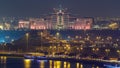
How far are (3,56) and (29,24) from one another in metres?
24.6

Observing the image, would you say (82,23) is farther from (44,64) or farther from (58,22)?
(44,64)

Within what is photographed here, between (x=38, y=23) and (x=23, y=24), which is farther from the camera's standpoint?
(x=38, y=23)

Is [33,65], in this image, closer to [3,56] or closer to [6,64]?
[6,64]

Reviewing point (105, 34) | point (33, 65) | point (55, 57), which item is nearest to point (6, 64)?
point (33, 65)

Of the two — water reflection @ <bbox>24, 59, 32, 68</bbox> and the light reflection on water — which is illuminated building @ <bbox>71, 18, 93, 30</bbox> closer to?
water reflection @ <bbox>24, 59, 32, 68</bbox>

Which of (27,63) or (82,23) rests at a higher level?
(82,23)

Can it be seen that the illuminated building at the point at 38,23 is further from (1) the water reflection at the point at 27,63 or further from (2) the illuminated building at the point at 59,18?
(1) the water reflection at the point at 27,63

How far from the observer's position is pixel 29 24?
182 feet

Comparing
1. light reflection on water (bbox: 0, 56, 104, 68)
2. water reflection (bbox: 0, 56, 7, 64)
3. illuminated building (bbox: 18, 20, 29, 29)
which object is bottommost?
light reflection on water (bbox: 0, 56, 104, 68)

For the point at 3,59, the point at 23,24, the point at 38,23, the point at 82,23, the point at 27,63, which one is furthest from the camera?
the point at 38,23

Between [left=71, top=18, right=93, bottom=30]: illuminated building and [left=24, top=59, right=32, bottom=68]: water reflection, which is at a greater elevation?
[left=71, top=18, right=93, bottom=30]: illuminated building

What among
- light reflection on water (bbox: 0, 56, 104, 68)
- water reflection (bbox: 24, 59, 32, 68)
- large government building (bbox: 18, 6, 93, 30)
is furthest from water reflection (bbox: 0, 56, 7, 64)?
large government building (bbox: 18, 6, 93, 30)

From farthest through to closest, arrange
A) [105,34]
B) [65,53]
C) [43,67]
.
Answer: [105,34]
[65,53]
[43,67]

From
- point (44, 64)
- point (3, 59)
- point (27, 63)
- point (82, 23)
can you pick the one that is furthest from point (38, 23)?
point (44, 64)
